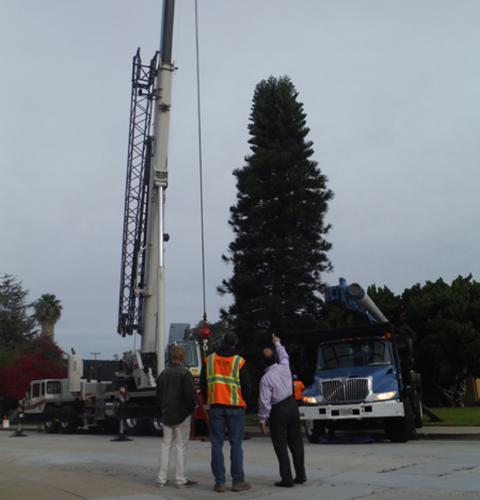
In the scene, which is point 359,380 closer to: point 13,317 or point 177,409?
point 177,409

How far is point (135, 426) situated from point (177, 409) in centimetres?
1421

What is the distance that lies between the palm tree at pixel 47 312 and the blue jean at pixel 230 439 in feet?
207

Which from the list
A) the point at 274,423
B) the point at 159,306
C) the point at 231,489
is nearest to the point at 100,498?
the point at 231,489

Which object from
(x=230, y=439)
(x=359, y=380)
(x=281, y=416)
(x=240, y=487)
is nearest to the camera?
(x=240, y=487)

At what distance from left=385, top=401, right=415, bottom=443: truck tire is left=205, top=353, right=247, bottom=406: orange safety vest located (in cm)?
669

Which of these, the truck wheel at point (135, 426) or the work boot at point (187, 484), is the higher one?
the truck wheel at point (135, 426)

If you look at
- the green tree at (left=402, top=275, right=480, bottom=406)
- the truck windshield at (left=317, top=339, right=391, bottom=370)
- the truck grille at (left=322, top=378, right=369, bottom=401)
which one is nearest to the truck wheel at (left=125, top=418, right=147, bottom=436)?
the truck windshield at (left=317, top=339, right=391, bottom=370)

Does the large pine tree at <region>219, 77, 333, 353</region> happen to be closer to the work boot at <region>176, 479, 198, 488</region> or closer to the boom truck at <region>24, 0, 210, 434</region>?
the boom truck at <region>24, 0, 210, 434</region>

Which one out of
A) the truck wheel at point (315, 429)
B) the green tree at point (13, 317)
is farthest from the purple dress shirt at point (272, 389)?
the green tree at point (13, 317)

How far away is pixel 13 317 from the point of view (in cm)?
5806

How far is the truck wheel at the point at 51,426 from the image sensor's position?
26.1 meters

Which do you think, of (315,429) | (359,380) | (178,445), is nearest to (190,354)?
(315,429)

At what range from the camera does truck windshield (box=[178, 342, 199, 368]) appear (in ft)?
66.5

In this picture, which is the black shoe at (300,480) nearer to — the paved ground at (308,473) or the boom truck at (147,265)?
the paved ground at (308,473)
